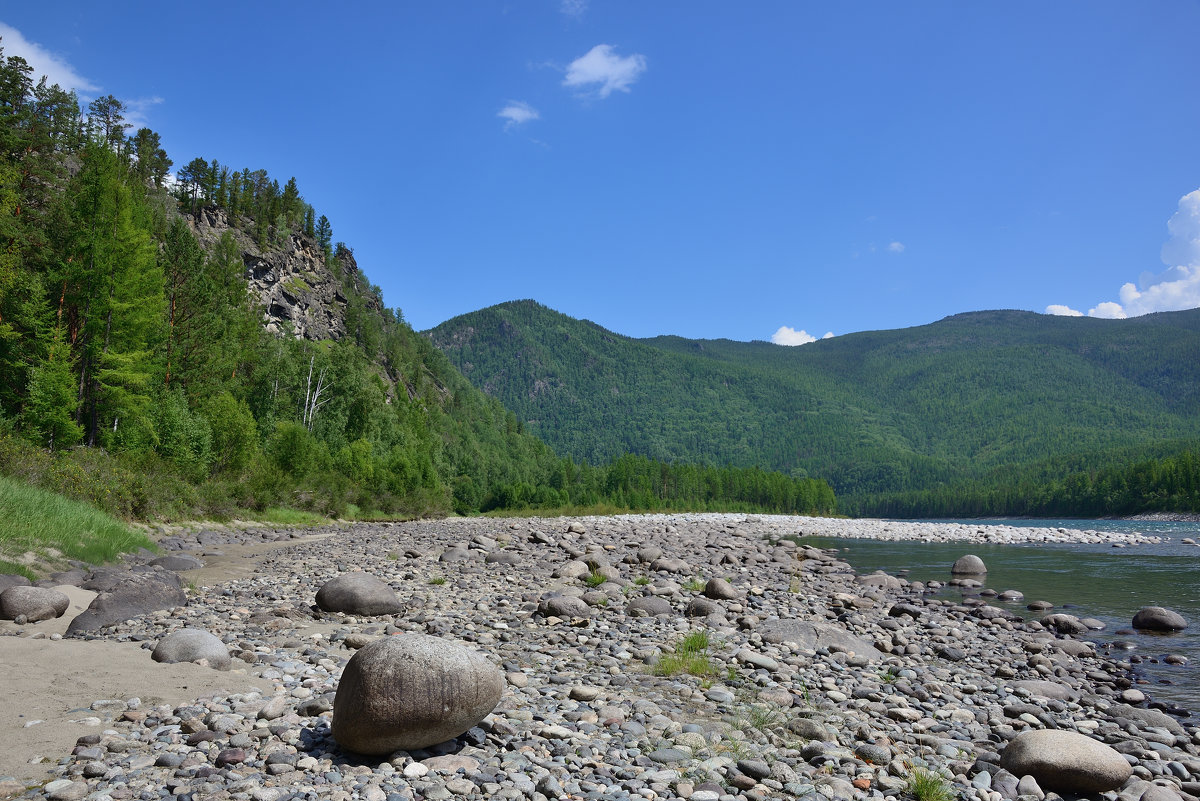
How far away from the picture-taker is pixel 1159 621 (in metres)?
16.0

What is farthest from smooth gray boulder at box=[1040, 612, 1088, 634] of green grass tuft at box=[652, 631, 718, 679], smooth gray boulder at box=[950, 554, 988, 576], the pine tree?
the pine tree

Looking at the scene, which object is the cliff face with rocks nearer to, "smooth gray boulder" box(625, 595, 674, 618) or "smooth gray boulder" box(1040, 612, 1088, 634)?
"smooth gray boulder" box(625, 595, 674, 618)

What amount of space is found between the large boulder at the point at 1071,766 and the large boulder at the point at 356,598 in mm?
10318

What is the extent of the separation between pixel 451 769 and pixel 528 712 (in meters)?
1.67

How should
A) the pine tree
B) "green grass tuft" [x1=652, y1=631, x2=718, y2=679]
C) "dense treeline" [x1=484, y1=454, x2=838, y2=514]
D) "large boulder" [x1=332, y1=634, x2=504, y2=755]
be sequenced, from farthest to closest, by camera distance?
"dense treeline" [x1=484, y1=454, x2=838, y2=514]
the pine tree
"green grass tuft" [x1=652, y1=631, x2=718, y2=679]
"large boulder" [x1=332, y1=634, x2=504, y2=755]

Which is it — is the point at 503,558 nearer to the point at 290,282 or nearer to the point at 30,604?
the point at 30,604

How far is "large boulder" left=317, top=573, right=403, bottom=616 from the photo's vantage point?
1242 cm

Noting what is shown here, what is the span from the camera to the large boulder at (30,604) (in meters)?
9.83

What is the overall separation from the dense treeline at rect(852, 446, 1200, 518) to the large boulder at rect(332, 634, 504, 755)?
451 ft

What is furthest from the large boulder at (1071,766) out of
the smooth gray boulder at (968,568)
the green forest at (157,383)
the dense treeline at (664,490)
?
the dense treeline at (664,490)

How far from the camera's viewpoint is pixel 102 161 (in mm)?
32406

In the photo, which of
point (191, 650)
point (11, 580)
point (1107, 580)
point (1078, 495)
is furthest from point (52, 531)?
point (1078, 495)

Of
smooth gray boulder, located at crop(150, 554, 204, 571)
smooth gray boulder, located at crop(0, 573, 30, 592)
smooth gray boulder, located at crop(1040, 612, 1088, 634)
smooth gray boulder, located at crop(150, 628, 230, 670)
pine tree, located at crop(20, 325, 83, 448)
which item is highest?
pine tree, located at crop(20, 325, 83, 448)

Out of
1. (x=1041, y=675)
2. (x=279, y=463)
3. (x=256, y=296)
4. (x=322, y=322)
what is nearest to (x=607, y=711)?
(x=1041, y=675)
